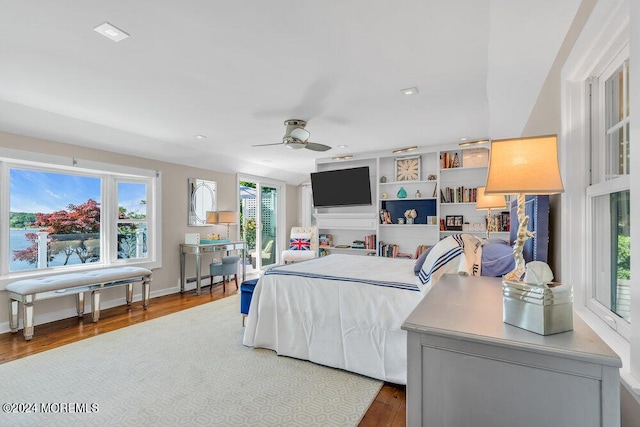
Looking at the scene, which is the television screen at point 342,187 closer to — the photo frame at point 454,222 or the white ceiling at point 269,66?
the photo frame at point 454,222

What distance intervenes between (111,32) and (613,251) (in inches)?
109

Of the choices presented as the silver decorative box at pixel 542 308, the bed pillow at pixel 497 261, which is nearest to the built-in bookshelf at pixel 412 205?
the bed pillow at pixel 497 261

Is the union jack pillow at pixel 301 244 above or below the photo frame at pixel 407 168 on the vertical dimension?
below

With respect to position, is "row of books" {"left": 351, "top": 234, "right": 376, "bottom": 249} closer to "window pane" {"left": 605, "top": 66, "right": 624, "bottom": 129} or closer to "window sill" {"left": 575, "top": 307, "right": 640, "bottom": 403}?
"window sill" {"left": 575, "top": 307, "right": 640, "bottom": 403}

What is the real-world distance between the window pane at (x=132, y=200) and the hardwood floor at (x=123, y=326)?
51.5 inches

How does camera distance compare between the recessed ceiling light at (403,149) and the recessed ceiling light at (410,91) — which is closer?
the recessed ceiling light at (410,91)

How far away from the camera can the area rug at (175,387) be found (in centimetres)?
194

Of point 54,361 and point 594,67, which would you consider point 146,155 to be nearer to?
point 54,361

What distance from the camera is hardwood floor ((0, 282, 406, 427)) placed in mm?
2018

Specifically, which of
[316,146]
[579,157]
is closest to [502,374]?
[579,157]

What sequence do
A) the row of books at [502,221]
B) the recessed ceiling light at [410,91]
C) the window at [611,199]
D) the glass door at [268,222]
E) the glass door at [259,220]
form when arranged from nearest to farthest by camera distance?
1. the window at [611,199]
2. the recessed ceiling light at [410,91]
3. the row of books at [502,221]
4. the glass door at [259,220]
5. the glass door at [268,222]

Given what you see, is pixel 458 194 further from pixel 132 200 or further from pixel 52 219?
pixel 52 219

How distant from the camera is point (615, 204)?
A: 1175 mm

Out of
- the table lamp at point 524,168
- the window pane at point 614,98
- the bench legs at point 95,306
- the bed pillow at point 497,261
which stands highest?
the window pane at point 614,98
